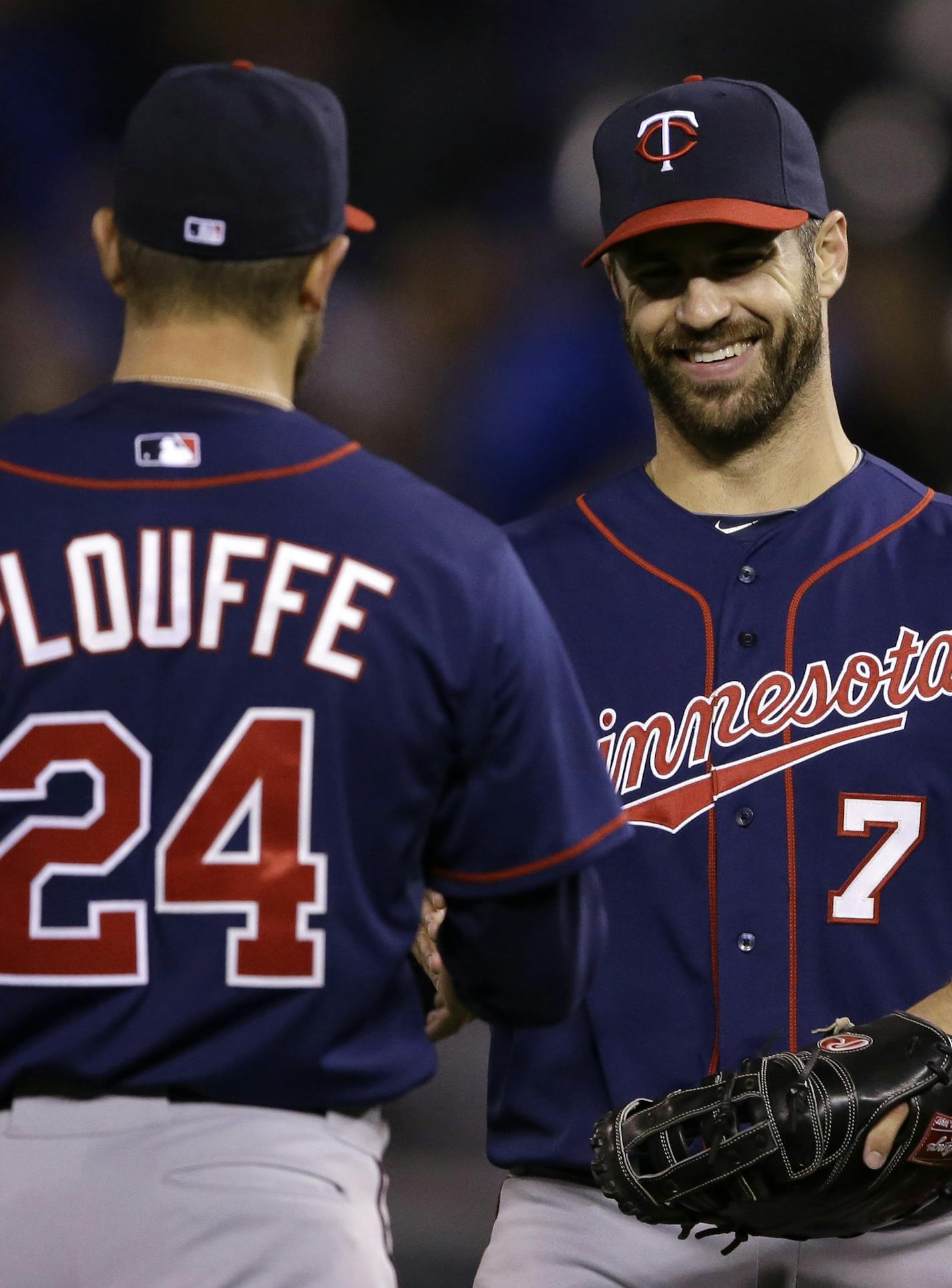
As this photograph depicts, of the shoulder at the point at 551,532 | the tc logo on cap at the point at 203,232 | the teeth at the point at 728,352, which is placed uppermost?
the tc logo on cap at the point at 203,232

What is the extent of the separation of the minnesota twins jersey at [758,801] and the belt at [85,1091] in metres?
0.58

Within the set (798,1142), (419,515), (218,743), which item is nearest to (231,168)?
(419,515)

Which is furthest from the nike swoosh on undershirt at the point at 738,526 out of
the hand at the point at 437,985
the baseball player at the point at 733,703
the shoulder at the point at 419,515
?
the shoulder at the point at 419,515

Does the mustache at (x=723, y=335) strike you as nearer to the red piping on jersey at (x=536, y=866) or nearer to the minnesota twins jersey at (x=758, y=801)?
the minnesota twins jersey at (x=758, y=801)

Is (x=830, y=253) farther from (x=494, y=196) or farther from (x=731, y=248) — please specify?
(x=494, y=196)

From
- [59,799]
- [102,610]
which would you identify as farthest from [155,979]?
[102,610]

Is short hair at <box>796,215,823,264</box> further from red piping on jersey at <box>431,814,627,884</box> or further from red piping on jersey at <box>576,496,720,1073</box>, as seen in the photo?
red piping on jersey at <box>431,814,627,884</box>

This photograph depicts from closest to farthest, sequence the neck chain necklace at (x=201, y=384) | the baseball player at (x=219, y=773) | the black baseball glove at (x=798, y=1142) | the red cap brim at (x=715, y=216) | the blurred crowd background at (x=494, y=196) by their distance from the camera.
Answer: the baseball player at (x=219, y=773) < the neck chain necklace at (x=201, y=384) < the black baseball glove at (x=798, y=1142) < the red cap brim at (x=715, y=216) < the blurred crowd background at (x=494, y=196)

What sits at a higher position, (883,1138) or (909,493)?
(909,493)

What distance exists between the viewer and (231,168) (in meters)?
1.35

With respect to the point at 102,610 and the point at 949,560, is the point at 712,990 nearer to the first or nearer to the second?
the point at 949,560

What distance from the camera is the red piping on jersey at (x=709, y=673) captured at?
1751 millimetres

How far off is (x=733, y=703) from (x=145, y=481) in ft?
2.53

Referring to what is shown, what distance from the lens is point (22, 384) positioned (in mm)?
4645
